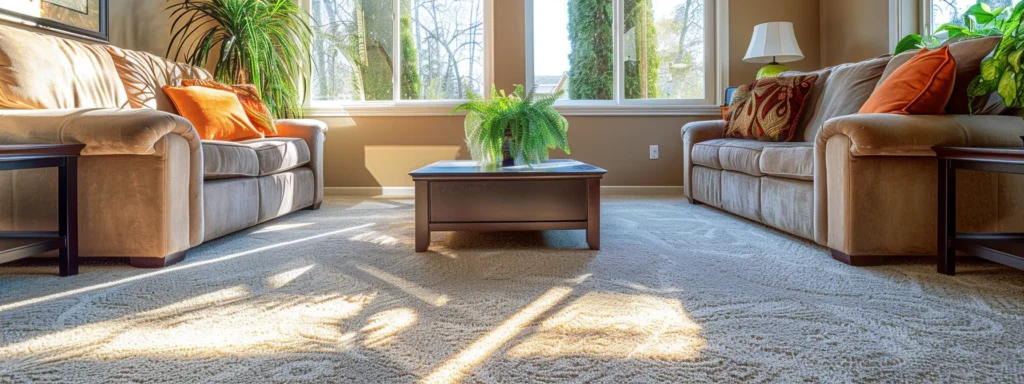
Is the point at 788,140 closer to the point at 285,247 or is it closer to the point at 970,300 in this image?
the point at 970,300

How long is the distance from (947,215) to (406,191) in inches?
135

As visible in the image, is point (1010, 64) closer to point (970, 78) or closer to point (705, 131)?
point (970, 78)

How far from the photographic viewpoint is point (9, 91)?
2.00 metres

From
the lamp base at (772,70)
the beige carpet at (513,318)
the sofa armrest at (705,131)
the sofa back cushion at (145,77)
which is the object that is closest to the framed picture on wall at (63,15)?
the sofa back cushion at (145,77)

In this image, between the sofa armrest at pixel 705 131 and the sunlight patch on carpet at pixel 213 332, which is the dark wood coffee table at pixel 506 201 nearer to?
the sunlight patch on carpet at pixel 213 332

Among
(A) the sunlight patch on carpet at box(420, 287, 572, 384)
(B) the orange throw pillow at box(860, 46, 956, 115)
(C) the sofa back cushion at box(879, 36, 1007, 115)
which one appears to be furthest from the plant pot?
(C) the sofa back cushion at box(879, 36, 1007, 115)

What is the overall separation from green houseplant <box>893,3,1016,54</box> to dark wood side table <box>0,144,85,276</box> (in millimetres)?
2984

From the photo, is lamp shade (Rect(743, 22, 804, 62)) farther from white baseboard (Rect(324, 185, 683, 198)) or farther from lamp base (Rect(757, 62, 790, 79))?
white baseboard (Rect(324, 185, 683, 198))

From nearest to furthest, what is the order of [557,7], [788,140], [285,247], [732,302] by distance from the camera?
[732,302]
[285,247]
[788,140]
[557,7]

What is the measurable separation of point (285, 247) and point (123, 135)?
2.24 feet

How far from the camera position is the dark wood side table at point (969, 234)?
150 centimetres

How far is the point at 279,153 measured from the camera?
9.57ft

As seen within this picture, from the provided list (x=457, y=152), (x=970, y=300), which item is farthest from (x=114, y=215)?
(x=457, y=152)

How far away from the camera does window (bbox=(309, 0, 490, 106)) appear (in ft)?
14.7
